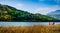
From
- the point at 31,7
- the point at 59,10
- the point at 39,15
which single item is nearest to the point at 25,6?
the point at 31,7

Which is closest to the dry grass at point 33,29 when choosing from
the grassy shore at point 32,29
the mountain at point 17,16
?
the grassy shore at point 32,29

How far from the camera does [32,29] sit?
279cm

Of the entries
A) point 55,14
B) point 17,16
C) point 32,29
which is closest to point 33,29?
point 32,29

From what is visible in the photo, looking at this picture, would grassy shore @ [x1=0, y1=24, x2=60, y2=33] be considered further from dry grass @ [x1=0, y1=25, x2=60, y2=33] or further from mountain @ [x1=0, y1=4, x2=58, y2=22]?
mountain @ [x1=0, y1=4, x2=58, y2=22]

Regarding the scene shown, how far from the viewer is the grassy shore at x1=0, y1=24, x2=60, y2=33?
8.88ft

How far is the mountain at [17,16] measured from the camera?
8.95 feet

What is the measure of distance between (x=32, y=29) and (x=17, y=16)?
0.39 metres

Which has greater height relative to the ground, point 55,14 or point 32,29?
point 55,14

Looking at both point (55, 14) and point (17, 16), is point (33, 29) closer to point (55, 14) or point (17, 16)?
point (17, 16)

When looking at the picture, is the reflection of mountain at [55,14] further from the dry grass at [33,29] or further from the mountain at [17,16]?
the dry grass at [33,29]

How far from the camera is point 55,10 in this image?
9.23 feet

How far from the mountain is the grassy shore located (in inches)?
5.4

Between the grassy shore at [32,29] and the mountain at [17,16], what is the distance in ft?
0.45

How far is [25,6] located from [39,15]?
33cm
